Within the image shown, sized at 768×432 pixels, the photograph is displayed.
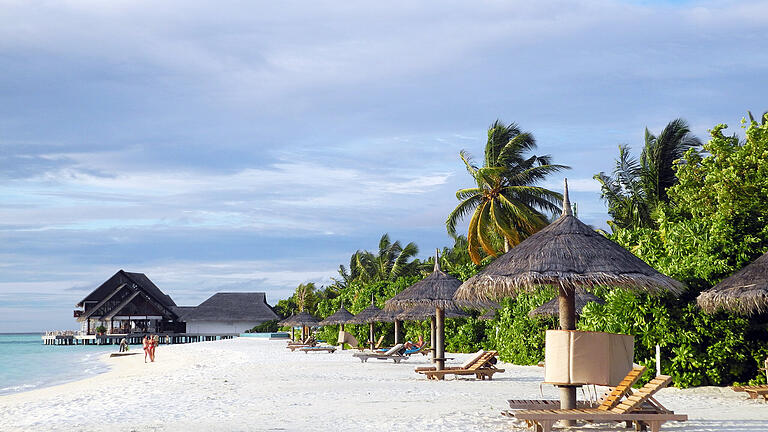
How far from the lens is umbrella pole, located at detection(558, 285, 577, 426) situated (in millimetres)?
9625

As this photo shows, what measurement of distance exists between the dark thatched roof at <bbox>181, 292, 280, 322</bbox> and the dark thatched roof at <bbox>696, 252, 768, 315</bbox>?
6238 centimetres

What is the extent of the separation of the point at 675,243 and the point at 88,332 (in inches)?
2710

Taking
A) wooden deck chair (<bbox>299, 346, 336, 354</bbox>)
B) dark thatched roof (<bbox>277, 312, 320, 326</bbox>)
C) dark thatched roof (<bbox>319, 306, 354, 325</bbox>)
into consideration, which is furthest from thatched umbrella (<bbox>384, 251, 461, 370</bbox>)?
dark thatched roof (<bbox>277, 312, 320, 326</bbox>)

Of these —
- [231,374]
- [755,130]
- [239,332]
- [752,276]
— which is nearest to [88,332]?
[239,332]

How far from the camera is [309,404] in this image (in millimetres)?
12195

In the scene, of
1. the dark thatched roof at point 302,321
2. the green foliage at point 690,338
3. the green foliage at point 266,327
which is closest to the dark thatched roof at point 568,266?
the green foliage at point 690,338

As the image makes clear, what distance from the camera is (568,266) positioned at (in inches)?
383

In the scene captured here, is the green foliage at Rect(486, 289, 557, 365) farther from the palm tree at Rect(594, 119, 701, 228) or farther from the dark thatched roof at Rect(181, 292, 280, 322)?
the dark thatched roof at Rect(181, 292, 280, 322)

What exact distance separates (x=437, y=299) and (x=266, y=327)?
57.1 m

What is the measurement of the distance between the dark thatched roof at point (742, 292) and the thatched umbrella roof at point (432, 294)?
21.4 feet

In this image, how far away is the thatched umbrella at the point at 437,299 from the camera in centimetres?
1805

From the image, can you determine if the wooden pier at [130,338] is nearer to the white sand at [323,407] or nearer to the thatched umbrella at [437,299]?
the thatched umbrella at [437,299]

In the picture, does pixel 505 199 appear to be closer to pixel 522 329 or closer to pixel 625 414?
pixel 522 329

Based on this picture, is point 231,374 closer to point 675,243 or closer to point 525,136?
point 675,243
